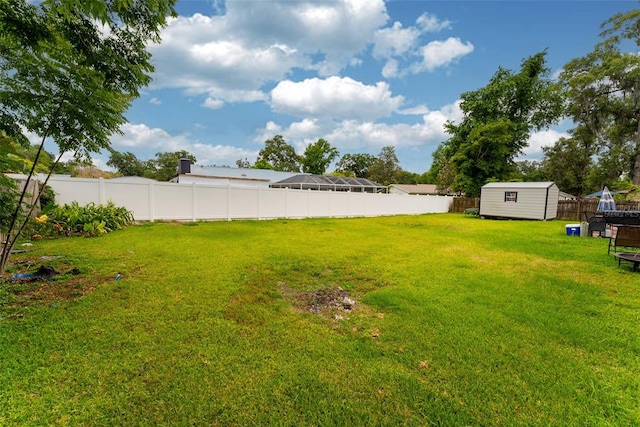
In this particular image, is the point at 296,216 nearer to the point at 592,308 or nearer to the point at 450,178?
the point at 592,308

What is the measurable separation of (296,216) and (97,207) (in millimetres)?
8210

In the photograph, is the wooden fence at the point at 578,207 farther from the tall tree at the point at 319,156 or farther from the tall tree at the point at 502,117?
the tall tree at the point at 319,156

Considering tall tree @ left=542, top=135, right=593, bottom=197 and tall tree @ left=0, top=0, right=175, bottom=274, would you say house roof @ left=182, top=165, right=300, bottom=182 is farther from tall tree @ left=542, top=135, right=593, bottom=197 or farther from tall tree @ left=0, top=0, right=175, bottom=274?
tall tree @ left=542, top=135, right=593, bottom=197

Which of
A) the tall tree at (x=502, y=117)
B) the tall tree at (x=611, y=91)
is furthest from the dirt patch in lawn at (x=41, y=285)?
the tall tree at (x=611, y=91)

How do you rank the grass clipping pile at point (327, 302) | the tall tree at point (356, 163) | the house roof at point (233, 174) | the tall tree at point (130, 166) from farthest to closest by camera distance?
the tall tree at point (356, 163)
the tall tree at point (130, 166)
the house roof at point (233, 174)
the grass clipping pile at point (327, 302)

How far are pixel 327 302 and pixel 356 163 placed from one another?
54025 mm

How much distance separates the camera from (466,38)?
35.1 ft

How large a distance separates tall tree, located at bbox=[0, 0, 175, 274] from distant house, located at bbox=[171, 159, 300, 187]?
67.0 ft

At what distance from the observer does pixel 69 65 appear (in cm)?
301

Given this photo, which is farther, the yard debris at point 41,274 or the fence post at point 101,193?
the fence post at point 101,193

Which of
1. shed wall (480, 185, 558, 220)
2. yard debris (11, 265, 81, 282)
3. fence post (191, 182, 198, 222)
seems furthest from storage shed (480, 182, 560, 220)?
yard debris (11, 265, 81, 282)

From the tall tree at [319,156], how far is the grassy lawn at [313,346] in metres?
35.9

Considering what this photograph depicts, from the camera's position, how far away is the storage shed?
16.2m

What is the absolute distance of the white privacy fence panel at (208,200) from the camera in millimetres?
8766
